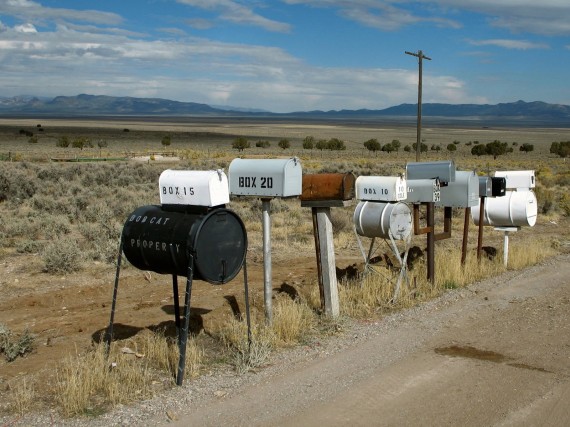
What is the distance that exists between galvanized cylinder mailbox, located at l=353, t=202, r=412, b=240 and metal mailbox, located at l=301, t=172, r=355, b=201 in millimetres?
1017

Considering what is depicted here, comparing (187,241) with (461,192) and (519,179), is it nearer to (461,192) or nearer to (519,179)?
(461,192)

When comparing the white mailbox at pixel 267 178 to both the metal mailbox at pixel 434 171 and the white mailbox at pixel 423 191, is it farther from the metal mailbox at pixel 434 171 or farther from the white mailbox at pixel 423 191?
the metal mailbox at pixel 434 171

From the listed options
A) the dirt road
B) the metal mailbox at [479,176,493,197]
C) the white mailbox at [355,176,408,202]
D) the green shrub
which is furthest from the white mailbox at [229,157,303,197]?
the green shrub

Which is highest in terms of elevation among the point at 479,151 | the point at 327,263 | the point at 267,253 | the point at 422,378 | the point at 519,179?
the point at 519,179

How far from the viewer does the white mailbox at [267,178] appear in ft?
21.4

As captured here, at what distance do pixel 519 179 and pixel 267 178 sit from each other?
562 cm

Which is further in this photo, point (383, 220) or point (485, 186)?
point (485, 186)

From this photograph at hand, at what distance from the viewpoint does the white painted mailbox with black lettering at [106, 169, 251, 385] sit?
18.0ft

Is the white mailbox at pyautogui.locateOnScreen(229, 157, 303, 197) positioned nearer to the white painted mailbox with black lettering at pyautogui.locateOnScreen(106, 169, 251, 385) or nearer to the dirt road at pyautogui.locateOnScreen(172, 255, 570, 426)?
the white painted mailbox with black lettering at pyautogui.locateOnScreen(106, 169, 251, 385)

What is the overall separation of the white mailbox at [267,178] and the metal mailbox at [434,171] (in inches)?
113

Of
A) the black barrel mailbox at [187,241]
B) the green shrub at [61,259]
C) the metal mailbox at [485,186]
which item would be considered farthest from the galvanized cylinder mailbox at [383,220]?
the green shrub at [61,259]

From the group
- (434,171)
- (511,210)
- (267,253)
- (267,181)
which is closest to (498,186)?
(511,210)

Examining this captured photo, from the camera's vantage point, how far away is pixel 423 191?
8.91 m

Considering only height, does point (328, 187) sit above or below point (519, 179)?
above
